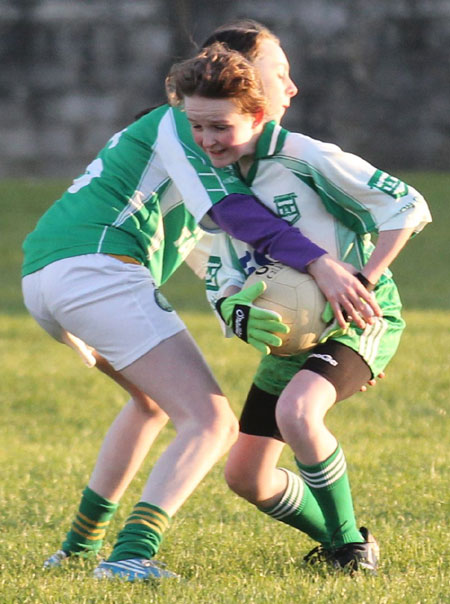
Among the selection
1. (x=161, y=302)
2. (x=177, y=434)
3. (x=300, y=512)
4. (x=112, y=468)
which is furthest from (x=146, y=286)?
(x=300, y=512)

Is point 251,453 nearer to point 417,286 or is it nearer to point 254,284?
point 254,284

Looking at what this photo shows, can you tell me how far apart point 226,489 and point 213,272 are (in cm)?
183

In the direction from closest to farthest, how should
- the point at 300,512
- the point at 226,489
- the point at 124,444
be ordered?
the point at 300,512 → the point at 124,444 → the point at 226,489

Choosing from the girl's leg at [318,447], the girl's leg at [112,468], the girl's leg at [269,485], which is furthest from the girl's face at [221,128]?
the girl's leg at [269,485]

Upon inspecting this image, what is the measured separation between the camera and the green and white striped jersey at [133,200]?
4059 millimetres

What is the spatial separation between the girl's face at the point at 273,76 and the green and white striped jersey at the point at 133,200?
0.28 meters

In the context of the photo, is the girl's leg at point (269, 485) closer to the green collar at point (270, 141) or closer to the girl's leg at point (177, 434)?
the girl's leg at point (177, 434)

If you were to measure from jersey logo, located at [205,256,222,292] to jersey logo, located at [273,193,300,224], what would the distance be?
35cm

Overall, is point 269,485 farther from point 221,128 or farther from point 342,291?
point 221,128

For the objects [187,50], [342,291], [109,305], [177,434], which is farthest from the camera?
[187,50]

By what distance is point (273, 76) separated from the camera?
4.05 meters

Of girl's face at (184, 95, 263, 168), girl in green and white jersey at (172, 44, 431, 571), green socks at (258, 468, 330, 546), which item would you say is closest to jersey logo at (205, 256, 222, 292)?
girl in green and white jersey at (172, 44, 431, 571)

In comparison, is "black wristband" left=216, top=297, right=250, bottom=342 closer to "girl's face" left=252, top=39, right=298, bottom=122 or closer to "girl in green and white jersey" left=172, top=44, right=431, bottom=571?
"girl in green and white jersey" left=172, top=44, right=431, bottom=571

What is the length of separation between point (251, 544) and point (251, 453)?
1.65 ft
